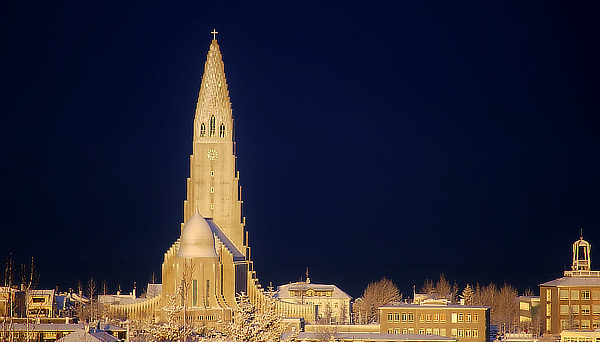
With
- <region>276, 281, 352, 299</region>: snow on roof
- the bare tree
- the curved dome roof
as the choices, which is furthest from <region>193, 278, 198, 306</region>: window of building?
<region>276, 281, 352, 299</region>: snow on roof

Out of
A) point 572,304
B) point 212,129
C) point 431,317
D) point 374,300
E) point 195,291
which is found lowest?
point 431,317

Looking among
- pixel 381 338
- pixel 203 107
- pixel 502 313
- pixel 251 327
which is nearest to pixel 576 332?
pixel 381 338

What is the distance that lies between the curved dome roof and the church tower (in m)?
18.0

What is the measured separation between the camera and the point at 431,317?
352ft

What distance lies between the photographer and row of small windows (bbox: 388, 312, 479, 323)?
107 m

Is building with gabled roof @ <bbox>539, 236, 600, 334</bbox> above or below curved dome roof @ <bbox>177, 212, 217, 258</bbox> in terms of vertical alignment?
below

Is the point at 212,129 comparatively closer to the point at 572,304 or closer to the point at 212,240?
the point at 212,240

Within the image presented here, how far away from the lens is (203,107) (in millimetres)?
148875

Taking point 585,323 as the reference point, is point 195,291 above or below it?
above

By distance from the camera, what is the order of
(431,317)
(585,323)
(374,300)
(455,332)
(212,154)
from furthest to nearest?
(212,154)
(374,300)
(585,323)
(431,317)
(455,332)

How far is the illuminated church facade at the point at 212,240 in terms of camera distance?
12438 centimetres

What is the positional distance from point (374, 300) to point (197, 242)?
26.9m

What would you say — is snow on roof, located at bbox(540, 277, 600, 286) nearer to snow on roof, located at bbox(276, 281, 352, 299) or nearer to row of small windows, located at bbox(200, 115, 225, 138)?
snow on roof, located at bbox(276, 281, 352, 299)

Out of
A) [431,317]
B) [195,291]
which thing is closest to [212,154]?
[195,291]
